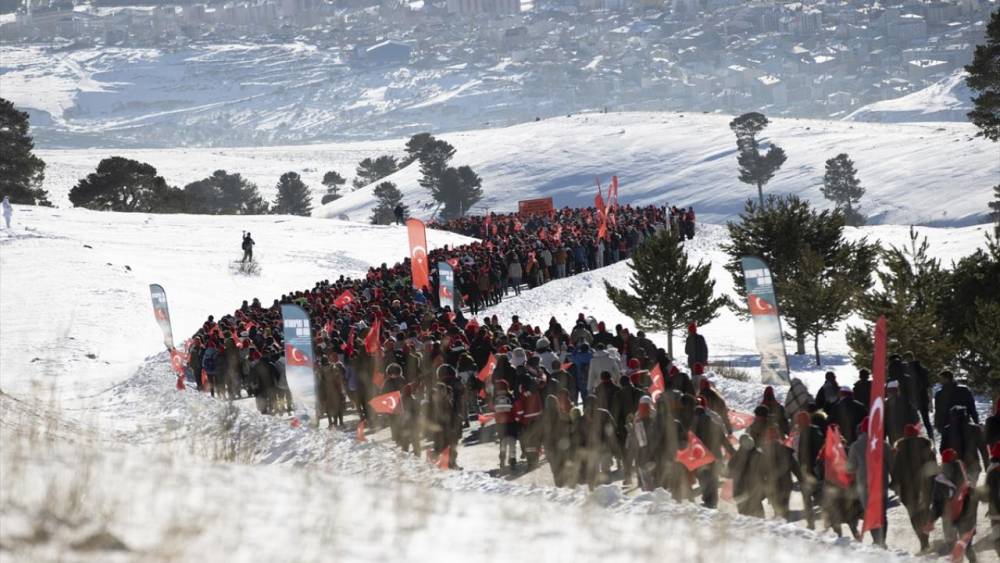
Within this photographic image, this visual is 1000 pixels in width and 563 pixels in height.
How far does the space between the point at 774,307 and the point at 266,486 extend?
1420 cm

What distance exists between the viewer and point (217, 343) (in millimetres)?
22969

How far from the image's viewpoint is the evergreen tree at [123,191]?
82.2 meters

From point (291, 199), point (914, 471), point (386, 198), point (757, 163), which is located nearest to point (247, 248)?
point (914, 471)

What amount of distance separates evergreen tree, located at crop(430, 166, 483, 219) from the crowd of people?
8532cm

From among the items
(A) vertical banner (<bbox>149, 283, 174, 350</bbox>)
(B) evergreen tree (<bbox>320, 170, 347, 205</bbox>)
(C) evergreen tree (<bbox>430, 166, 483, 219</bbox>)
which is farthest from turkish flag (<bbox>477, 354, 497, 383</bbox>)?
(B) evergreen tree (<bbox>320, 170, 347, 205</bbox>)

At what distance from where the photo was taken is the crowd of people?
36.8ft

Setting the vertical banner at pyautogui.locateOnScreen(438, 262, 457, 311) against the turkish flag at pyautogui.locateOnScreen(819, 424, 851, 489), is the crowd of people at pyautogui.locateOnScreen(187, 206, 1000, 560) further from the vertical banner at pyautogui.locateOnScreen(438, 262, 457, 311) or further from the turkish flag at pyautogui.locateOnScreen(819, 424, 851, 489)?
the vertical banner at pyautogui.locateOnScreen(438, 262, 457, 311)

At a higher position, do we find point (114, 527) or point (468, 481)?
point (114, 527)

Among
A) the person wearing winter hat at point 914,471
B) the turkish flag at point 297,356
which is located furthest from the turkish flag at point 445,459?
the person wearing winter hat at point 914,471

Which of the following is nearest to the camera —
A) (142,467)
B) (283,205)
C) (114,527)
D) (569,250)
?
(114,527)

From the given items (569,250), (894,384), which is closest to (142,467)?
(894,384)

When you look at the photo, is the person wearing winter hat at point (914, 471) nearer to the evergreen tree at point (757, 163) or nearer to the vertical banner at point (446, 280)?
the vertical banner at point (446, 280)

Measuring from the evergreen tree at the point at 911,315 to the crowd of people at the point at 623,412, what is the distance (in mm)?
4201

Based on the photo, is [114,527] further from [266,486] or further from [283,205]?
[283,205]
